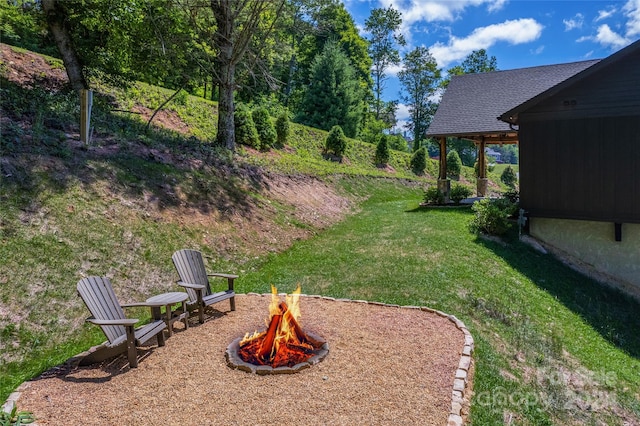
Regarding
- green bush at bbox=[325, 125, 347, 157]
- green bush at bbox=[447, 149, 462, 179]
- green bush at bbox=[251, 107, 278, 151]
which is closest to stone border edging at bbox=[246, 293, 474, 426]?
green bush at bbox=[251, 107, 278, 151]

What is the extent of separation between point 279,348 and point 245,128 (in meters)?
14.4

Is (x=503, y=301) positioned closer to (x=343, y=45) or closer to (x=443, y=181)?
(x=443, y=181)

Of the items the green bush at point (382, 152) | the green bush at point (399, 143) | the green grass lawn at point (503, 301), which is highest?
the green bush at point (399, 143)

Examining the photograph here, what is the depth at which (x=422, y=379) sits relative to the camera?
4.17 meters

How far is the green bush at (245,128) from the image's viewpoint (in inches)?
692

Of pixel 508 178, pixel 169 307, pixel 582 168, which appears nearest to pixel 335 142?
pixel 582 168

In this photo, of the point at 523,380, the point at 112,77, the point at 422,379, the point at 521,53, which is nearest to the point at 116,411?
the point at 422,379

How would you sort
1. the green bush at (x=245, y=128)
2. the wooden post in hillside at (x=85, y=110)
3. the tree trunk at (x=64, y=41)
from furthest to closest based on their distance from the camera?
the green bush at (x=245, y=128) → the tree trunk at (x=64, y=41) → the wooden post in hillside at (x=85, y=110)

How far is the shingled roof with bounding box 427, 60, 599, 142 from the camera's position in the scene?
15.3 meters

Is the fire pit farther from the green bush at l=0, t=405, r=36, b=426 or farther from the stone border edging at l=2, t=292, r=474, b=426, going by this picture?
the green bush at l=0, t=405, r=36, b=426

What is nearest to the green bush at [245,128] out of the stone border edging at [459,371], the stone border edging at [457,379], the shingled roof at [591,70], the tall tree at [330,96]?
the shingled roof at [591,70]

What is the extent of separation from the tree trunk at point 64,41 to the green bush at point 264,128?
7.69 meters

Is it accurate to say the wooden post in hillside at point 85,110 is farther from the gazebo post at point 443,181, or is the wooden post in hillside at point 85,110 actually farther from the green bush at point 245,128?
the gazebo post at point 443,181

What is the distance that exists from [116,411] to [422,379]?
3004 millimetres
